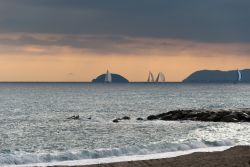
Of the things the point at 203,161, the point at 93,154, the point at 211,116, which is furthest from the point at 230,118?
the point at 203,161

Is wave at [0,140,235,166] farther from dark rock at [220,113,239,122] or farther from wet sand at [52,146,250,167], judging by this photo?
dark rock at [220,113,239,122]

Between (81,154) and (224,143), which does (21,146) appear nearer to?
(81,154)

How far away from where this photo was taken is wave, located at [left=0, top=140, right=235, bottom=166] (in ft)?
90.9

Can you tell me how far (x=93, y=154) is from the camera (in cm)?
A: 2936

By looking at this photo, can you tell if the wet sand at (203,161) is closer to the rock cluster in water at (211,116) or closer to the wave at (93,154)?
the wave at (93,154)

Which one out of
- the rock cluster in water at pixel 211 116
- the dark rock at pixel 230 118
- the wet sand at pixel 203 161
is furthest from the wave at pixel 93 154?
the rock cluster in water at pixel 211 116

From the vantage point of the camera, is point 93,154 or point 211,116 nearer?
point 93,154

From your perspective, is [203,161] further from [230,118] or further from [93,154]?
[230,118]

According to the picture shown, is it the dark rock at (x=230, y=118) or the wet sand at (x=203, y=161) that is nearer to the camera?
the wet sand at (x=203, y=161)

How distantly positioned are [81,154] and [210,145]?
10.1 meters

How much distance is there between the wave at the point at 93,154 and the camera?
27719 mm

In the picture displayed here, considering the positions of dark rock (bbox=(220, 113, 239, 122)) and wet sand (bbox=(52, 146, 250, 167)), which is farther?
dark rock (bbox=(220, 113, 239, 122))

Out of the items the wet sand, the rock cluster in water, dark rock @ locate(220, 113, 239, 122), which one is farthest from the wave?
the rock cluster in water

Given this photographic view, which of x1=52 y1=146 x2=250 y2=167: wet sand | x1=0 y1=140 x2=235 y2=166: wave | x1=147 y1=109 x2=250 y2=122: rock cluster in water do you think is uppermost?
x1=52 y1=146 x2=250 y2=167: wet sand
